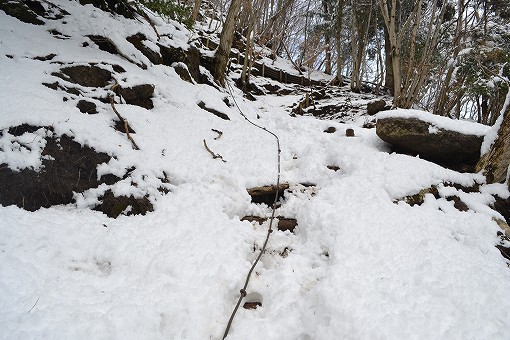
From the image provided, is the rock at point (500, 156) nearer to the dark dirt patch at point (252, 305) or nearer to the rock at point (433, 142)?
the rock at point (433, 142)

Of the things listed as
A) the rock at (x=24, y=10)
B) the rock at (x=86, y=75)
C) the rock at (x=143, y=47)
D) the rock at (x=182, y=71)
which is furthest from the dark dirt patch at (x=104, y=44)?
the rock at (x=182, y=71)

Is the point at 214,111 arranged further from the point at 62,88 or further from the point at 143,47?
the point at 62,88

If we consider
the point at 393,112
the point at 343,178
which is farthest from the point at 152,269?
the point at 393,112

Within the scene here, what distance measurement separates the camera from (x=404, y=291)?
6.47 ft

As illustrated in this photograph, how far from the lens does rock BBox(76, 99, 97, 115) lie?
3409 mm

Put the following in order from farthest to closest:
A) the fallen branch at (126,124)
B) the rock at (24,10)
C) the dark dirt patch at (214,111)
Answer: the dark dirt patch at (214,111), the rock at (24,10), the fallen branch at (126,124)

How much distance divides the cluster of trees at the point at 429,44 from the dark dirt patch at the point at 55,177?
5611mm

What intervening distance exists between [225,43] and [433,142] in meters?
5.57

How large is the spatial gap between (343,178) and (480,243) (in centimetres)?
142

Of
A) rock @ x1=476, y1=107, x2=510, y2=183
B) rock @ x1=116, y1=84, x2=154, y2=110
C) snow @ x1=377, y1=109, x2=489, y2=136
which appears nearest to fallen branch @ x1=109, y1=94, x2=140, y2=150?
rock @ x1=116, y1=84, x2=154, y2=110

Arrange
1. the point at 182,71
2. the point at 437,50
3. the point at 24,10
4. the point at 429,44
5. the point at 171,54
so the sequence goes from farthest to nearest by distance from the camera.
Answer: the point at 437,50
the point at 429,44
the point at 171,54
the point at 182,71
the point at 24,10

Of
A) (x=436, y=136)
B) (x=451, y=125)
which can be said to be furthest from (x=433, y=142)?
(x=451, y=125)

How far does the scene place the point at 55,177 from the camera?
8.28ft

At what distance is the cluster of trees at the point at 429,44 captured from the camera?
6.07 metres
